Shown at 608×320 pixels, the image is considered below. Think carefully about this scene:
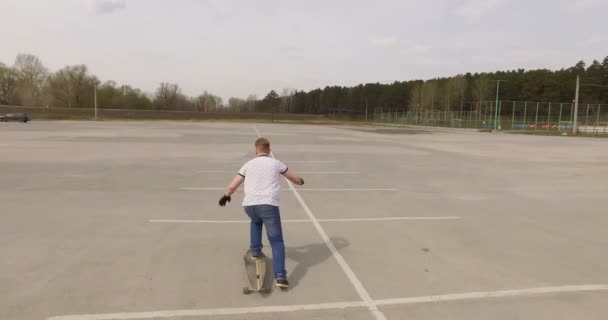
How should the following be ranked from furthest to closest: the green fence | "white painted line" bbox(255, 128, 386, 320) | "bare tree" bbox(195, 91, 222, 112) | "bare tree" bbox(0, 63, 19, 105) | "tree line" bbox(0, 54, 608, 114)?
"bare tree" bbox(195, 91, 222, 112) < "bare tree" bbox(0, 63, 19, 105) < "tree line" bbox(0, 54, 608, 114) < the green fence < "white painted line" bbox(255, 128, 386, 320)

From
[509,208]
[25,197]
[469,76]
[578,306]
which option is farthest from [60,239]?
[469,76]

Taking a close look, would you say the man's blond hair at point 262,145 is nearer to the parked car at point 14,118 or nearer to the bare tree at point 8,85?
the parked car at point 14,118

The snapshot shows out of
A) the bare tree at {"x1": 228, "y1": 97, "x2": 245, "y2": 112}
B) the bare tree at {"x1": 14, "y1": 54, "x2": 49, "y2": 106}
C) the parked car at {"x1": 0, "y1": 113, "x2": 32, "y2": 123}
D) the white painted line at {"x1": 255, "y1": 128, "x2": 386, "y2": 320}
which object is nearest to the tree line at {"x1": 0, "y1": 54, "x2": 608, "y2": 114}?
the bare tree at {"x1": 14, "y1": 54, "x2": 49, "y2": 106}

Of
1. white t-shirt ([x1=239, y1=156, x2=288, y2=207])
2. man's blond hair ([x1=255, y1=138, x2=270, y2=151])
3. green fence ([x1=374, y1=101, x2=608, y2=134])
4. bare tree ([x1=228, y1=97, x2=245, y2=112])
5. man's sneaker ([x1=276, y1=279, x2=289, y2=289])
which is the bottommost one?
man's sneaker ([x1=276, y1=279, x2=289, y2=289])

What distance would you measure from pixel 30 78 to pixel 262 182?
11993cm

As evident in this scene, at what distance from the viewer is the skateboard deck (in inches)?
157

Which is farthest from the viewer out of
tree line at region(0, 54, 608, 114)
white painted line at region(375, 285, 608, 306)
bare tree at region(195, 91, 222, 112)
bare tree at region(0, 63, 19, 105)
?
bare tree at region(195, 91, 222, 112)

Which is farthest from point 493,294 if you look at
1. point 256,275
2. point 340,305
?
point 256,275

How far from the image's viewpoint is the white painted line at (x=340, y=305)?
3.48 m

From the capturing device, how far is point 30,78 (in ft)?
330

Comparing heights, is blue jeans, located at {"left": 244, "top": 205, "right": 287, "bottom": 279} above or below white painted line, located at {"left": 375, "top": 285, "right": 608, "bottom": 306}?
above

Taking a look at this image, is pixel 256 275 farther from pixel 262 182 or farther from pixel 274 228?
pixel 262 182

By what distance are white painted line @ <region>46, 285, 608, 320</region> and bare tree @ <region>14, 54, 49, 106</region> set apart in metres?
116

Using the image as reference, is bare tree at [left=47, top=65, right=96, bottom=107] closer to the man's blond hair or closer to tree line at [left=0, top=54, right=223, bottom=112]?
tree line at [left=0, top=54, right=223, bottom=112]
